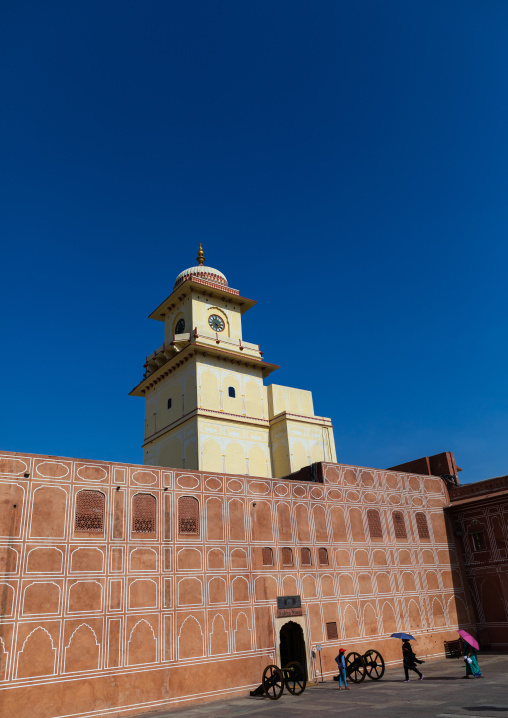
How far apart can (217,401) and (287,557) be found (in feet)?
38.7

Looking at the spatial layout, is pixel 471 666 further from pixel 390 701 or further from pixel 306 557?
pixel 306 557

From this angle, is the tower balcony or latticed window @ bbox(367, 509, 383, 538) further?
the tower balcony

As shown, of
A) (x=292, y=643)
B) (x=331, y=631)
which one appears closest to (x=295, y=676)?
(x=292, y=643)

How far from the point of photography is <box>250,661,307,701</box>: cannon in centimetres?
1705

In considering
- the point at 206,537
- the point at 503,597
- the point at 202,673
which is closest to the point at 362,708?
the point at 202,673

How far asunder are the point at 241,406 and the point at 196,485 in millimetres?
12494

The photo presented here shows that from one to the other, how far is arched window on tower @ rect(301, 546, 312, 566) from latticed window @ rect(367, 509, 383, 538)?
4194mm

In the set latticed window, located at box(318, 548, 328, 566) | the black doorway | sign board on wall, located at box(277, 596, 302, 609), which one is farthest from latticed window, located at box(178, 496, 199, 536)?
latticed window, located at box(318, 548, 328, 566)

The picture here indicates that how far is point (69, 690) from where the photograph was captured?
1509 cm

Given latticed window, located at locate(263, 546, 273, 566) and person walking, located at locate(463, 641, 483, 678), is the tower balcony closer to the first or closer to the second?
latticed window, located at locate(263, 546, 273, 566)

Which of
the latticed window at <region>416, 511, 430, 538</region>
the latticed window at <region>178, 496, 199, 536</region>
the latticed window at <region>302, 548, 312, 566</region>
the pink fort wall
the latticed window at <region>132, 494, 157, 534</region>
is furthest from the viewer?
the latticed window at <region>416, 511, 430, 538</region>

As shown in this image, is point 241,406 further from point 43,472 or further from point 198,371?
point 43,472

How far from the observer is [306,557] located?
22.1 m

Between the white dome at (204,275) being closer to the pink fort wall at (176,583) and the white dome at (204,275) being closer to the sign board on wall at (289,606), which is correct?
the pink fort wall at (176,583)
